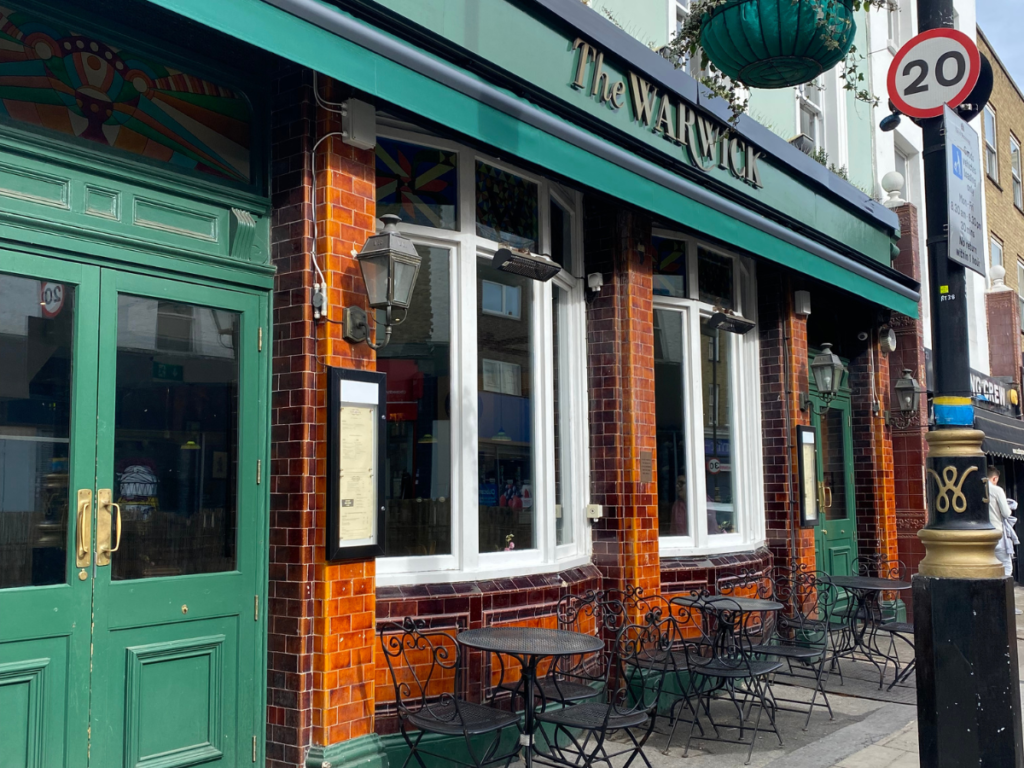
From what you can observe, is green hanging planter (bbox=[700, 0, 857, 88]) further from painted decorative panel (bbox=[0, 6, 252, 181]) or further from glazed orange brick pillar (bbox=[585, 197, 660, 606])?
painted decorative panel (bbox=[0, 6, 252, 181])

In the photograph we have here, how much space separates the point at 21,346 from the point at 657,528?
15.7 ft

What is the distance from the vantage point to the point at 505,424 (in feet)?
20.6

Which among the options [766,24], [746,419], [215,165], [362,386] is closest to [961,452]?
[766,24]

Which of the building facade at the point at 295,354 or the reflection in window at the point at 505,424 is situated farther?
the reflection in window at the point at 505,424

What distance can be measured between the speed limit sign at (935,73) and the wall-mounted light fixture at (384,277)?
2.53 meters

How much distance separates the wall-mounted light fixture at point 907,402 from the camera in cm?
1139

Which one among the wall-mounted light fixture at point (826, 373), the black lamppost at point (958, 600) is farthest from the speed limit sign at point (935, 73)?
the wall-mounted light fixture at point (826, 373)

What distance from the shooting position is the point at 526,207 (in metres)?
6.58

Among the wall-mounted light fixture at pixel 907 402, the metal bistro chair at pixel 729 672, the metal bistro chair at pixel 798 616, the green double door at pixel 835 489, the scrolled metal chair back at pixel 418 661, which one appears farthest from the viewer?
the wall-mounted light fixture at pixel 907 402

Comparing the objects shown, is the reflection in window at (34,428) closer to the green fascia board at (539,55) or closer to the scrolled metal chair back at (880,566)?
the green fascia board at (539,55)

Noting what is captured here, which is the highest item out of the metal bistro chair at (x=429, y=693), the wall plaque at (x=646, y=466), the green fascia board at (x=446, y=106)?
the green fascia board at (x=446, y=106)

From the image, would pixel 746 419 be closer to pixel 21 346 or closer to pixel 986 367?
pixel 21 346

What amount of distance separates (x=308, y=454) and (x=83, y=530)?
1.10 meters

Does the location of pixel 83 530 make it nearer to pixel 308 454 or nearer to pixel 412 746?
pixel 308 454
